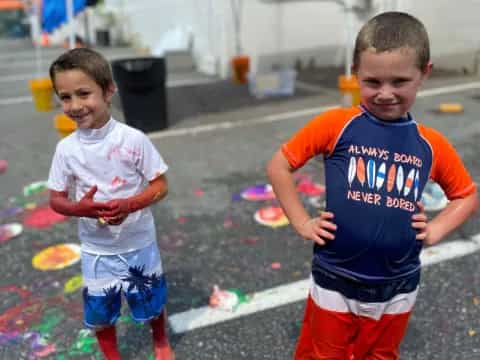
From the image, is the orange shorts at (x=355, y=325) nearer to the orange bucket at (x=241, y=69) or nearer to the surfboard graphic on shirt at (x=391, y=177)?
the surfboard graphic on shirt at (x=391, y=177)

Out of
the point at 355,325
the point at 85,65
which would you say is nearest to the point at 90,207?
the point at 85,65

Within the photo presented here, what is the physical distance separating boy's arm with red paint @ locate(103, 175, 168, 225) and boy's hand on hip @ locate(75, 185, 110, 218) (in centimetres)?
3

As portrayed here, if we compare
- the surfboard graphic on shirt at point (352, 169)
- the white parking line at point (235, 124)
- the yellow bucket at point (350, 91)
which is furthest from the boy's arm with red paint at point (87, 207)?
the white parking line at point (235, 124)

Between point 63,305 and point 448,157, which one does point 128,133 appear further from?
point 63,305

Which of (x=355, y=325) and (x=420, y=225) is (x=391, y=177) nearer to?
(x=420, y=225)

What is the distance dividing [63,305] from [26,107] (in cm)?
715

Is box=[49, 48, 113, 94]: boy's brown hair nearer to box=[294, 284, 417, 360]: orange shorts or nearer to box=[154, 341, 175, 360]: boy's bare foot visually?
box=[294, 284, 417, 360]: orange shorts

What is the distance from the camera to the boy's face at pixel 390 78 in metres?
1.51

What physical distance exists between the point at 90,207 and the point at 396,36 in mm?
1276

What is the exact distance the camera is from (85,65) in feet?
6.39

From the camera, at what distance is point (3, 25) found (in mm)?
37312

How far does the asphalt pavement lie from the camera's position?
2658 millimetres

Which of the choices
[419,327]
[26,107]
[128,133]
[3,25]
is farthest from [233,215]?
[3,25]

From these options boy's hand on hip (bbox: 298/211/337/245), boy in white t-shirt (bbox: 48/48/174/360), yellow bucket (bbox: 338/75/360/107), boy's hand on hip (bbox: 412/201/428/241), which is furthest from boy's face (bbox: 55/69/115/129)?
yellow bucket (bbox: 338/75/360/107)
